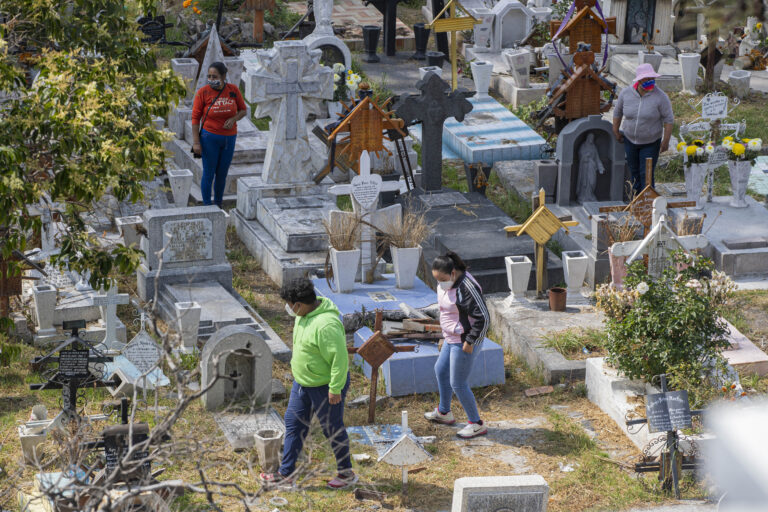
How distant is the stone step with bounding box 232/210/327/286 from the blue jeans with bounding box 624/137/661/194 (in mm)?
3543

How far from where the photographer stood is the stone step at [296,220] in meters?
12.1

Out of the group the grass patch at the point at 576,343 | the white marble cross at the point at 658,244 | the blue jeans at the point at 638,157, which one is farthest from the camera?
the blue jeans at the point at 638,157

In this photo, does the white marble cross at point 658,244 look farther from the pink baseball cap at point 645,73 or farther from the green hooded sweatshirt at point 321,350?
the green hooded sweatshirt at point 321,350

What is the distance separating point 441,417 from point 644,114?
527 centimetres

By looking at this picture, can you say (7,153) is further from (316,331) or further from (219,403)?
(219,403)

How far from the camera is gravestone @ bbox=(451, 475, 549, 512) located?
22.3 feet

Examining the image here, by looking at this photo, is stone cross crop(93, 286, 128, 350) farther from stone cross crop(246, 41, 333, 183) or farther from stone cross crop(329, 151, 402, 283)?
stone cross crop(246, 41, 333, 183)

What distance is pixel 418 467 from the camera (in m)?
8.23

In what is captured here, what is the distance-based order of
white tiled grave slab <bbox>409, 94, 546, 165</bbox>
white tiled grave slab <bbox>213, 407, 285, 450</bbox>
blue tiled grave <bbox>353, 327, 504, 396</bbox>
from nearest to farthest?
white tiled grave slab <bbox>213, 407, 285, 450</bbox> → blue tiled grave <bbox>353, 327, 504, 396</bbox> → white tiled grave slab <bbox>409, 94, 546, 165</bbox>

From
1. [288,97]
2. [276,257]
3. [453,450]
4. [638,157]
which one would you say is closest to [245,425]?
[453,450]

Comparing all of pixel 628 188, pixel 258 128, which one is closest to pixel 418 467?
pixel 628 188

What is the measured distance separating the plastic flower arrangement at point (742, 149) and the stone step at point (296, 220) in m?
4.24

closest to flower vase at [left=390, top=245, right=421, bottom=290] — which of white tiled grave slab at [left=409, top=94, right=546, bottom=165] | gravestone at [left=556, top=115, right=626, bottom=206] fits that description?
gravestone at [left=556, top=115, right=626, bottom=206]

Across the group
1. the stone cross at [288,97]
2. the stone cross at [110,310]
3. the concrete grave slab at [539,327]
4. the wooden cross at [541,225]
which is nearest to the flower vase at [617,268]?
the concrete grave slab at [539,327]
